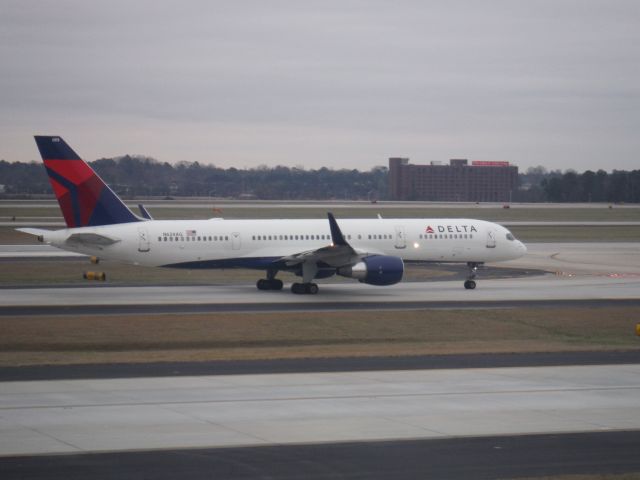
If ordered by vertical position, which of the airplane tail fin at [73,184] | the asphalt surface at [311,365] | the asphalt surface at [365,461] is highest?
the airplane tail fin at [73,184]

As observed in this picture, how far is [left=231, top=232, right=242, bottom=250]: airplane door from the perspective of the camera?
45250 mm

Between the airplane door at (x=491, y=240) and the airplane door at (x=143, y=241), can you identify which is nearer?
the airplane door at (x=143, y=241)

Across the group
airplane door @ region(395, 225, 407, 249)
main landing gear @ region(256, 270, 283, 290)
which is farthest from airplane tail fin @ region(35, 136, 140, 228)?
airplane door @ region(395, 225, 407, 249)

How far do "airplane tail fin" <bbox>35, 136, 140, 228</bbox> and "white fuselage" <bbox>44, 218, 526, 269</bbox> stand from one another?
0.65 m

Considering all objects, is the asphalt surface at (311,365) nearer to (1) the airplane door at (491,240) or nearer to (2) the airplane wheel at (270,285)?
(2) the airplane wheel at (270,285)

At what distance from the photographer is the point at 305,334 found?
32281 mm

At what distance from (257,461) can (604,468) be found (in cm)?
594

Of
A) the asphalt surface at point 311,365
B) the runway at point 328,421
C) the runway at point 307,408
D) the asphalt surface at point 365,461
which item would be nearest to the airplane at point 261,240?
the asphalt surface at point 311,365

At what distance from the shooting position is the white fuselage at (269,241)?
43594mm

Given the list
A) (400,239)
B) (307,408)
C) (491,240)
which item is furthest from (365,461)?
(491,240)

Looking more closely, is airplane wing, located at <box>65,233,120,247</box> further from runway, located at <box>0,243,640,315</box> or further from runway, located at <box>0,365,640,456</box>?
runway, located at <box>0,365,640,456</box>

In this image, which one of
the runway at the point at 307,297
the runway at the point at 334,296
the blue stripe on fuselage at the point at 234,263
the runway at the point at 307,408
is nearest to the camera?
the runway at the point at 307,408

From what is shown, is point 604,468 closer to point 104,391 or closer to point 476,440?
point 476,440

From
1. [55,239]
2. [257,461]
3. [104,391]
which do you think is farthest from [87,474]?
[55,239]
